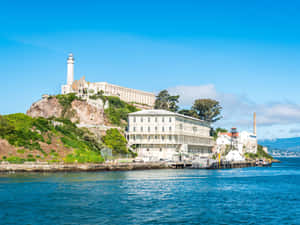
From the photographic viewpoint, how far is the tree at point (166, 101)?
140m

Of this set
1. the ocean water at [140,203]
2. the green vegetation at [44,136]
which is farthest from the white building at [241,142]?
the ocean water at [140,203]

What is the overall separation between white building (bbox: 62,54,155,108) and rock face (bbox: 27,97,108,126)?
7198 millimetres

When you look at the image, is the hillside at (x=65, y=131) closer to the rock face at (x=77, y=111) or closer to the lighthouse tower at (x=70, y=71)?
the rock face at (x=77, y=111)

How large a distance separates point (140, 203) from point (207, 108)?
10183 centimetres

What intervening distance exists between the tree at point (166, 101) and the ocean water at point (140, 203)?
84.7 meters

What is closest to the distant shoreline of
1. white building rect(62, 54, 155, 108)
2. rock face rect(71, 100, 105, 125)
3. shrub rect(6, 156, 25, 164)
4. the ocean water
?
shrub rect(6, 156, 25, 164)

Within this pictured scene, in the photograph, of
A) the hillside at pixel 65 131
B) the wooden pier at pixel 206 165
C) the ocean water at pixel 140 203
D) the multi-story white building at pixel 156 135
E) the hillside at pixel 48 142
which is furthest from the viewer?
the multi-story white building at pixel 156 135

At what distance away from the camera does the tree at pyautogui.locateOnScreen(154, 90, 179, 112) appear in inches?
5517

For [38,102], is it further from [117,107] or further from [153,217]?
[153,217]

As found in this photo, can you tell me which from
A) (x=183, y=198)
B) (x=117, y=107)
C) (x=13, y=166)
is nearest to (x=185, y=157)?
(x=117, y=107)

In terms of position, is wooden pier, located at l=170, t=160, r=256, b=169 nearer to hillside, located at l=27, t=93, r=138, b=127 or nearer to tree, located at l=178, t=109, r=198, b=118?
tree, located at l=178, t=109, r=198, b=118

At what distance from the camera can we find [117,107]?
431 feet

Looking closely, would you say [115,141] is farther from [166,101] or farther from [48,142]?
[166,101]

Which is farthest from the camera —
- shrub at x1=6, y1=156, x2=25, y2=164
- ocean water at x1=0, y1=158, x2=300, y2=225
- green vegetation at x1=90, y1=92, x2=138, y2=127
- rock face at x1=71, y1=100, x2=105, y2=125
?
green vegetation at x1=90, y1=92, x2=138, y2=127
